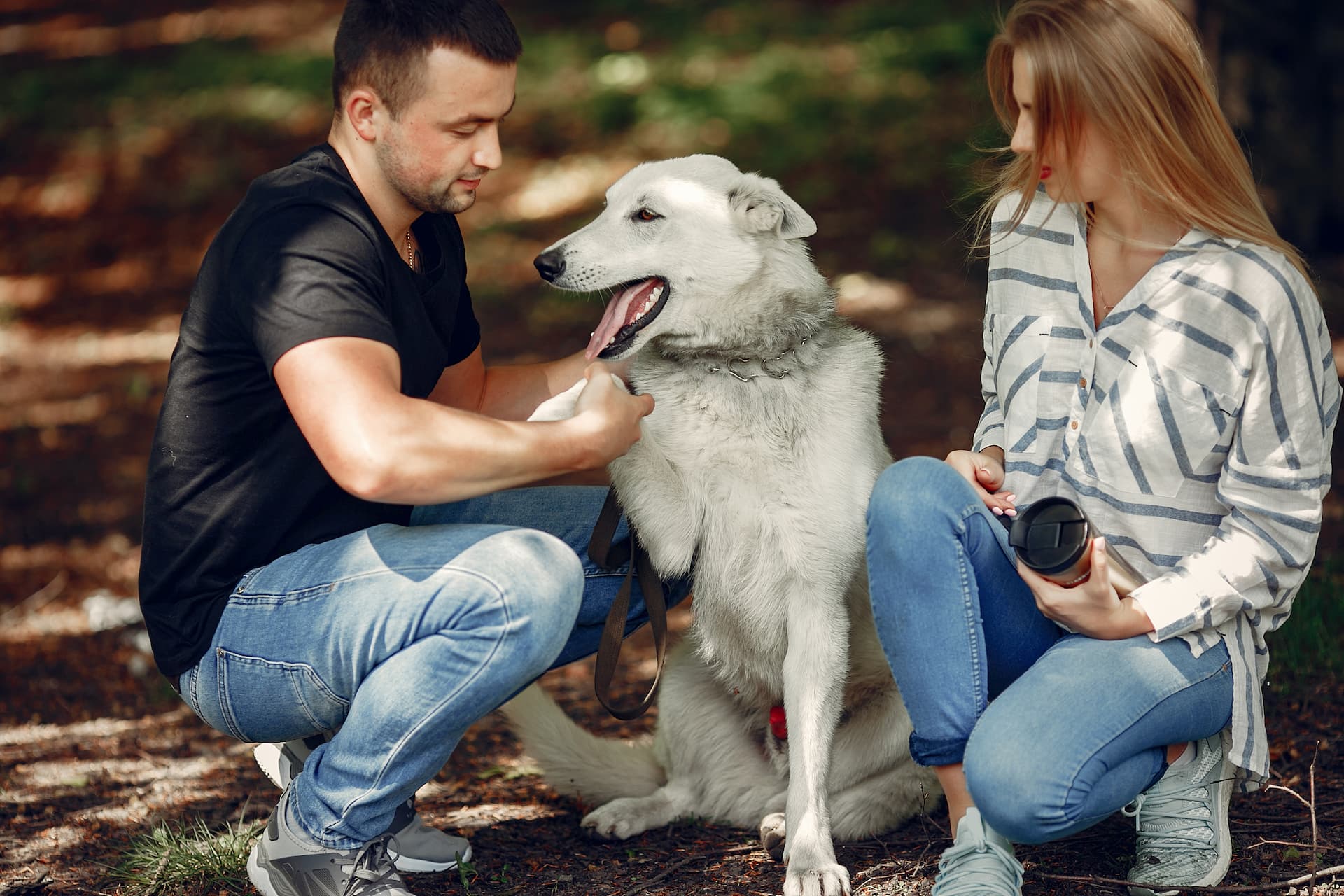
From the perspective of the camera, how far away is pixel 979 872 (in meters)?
2.22

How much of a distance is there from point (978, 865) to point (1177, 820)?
0.46 m

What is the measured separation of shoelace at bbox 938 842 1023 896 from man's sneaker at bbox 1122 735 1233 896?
302 mm

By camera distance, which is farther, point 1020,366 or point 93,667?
point 93,667

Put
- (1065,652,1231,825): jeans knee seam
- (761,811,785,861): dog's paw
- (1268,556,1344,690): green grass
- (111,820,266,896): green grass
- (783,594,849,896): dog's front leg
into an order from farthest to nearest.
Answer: (1268,556,1344,690): green grass → (761,811,785,861): dog's paw → (111,820,266,896): green grass → (783,594,849,896): dog's front leg → (1065,652,1231,825): jeans knee seam

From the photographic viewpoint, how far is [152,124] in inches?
409

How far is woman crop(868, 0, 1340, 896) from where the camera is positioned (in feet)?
7.31

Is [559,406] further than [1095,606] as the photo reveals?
Yes

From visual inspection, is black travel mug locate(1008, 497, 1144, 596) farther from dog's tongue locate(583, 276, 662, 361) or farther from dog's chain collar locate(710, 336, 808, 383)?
dog's tongue locate(583, 276, 662, 361)

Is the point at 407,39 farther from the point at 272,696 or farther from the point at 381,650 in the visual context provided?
the point at 272,696

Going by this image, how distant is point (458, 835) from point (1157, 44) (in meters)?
2.33

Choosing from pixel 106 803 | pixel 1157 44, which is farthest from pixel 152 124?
pixel 1157 44

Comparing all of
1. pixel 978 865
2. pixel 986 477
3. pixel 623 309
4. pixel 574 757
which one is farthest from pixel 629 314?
pixel 978 865

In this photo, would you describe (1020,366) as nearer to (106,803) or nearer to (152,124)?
(106,803)

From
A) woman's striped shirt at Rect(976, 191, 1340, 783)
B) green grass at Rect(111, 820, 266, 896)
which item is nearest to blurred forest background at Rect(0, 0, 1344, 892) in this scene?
green grass at Rect(111, 820, 266, 896)
